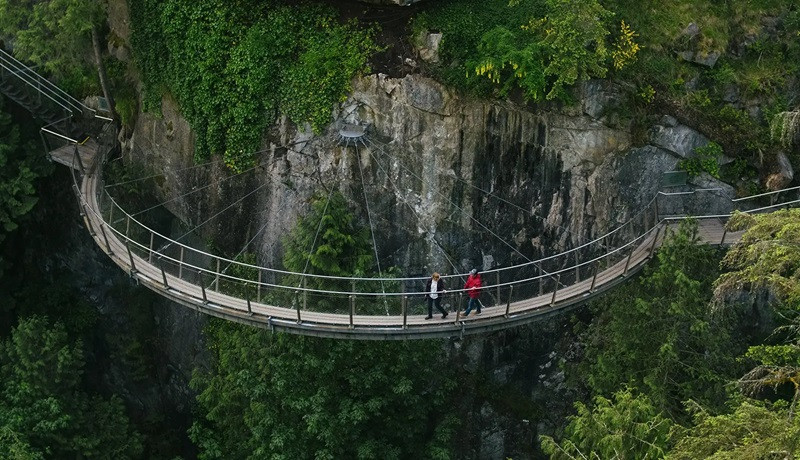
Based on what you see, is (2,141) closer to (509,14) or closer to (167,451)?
(167,451)

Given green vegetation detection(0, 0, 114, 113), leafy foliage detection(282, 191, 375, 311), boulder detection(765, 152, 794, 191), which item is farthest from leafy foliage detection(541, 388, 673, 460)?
green vegetation detection(0, 0, 114, 113)

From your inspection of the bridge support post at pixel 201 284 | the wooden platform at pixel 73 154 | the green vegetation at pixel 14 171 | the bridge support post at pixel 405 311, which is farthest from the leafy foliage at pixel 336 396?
the green vegetation at pixel 14 171

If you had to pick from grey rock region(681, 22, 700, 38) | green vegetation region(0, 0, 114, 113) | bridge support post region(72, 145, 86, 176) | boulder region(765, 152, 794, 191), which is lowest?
bridge support post region(72, 145, 86, 176)

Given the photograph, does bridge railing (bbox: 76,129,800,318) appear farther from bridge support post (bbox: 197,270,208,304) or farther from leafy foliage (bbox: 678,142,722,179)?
leafy foliage (bbox: 678,142,722,179)

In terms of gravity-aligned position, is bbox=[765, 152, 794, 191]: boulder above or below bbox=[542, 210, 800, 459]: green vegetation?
above

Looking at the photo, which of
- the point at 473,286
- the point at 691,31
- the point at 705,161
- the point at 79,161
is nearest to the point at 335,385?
the point at 473,286

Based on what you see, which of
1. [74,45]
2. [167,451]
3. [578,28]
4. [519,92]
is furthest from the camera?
[167,451]

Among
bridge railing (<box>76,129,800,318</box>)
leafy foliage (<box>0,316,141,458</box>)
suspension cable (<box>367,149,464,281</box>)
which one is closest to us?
bridge railing (<box>76,129,800,318</box>)

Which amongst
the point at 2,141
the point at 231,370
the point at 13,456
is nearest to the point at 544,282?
the point at 231,370
